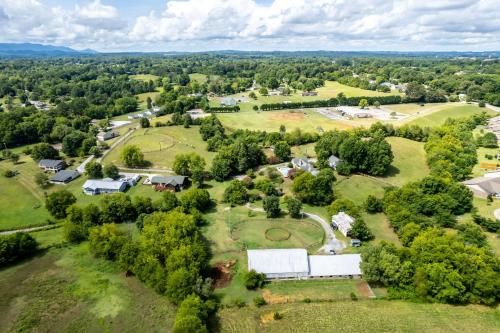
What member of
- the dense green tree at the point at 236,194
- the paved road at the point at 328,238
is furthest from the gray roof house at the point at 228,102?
the paved road at the point at 328,238

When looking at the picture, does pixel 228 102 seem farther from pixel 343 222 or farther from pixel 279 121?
pixel 343 222

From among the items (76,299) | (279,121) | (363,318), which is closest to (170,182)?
(76,299)

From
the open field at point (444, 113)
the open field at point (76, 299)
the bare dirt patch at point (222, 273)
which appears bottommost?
the open field at point (76, 299)

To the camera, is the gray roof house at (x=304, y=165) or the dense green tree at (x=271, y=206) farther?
the gray roof house at (x=304, y=165)

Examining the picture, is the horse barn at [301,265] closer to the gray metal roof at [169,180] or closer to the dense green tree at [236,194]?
the dense green tree at [236,194]

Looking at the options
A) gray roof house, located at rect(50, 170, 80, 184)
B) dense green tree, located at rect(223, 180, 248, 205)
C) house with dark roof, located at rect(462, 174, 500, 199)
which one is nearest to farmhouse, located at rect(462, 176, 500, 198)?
house with dark roof, located at rect(462, 174, 500, 199)
